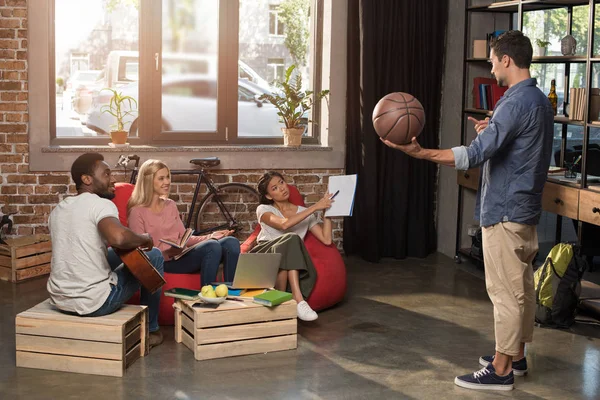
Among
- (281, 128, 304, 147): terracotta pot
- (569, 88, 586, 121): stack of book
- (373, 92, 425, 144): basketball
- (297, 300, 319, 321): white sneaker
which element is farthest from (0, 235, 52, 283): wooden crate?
(569, 88, 586, 121): stack of book

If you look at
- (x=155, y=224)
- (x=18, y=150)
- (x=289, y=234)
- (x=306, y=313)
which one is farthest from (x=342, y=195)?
(x=18, y=150)

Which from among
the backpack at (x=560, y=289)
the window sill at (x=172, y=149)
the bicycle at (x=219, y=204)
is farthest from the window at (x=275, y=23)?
the backpack at (x=560, y=289)

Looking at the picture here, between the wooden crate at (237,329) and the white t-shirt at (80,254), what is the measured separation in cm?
53

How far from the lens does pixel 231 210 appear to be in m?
6.88

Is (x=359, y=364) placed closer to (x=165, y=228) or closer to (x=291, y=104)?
(x=165, y=228)

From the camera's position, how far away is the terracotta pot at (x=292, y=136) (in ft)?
22.7

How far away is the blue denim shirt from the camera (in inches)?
149

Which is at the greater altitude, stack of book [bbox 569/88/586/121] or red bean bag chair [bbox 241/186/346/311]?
stack of book [bbox 569/88/586/121]

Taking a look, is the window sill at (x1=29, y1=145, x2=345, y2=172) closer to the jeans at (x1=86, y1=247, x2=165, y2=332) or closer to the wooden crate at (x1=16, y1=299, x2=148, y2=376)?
the jeans at (x1=86, y1=247, x2=165, y2=332)

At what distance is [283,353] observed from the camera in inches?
178

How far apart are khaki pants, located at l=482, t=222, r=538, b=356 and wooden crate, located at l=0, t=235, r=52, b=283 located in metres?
3.40

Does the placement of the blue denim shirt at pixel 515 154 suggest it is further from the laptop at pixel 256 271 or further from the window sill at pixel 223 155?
the window sill at pixel 223 155

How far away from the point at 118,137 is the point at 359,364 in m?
3.06

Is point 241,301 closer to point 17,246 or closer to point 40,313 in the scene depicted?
point 40,313
